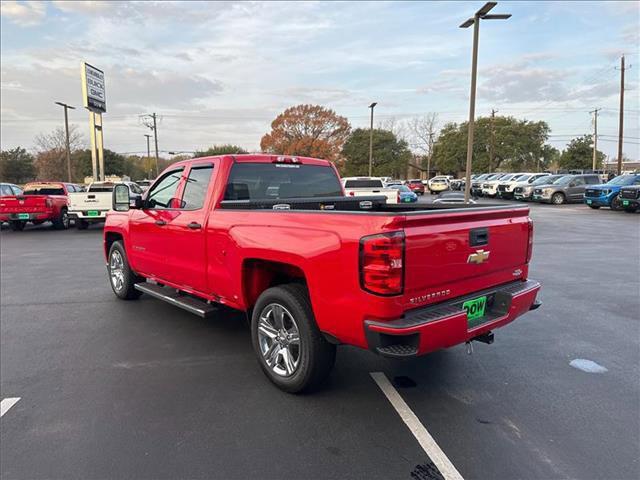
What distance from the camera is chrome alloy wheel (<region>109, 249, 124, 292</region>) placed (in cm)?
656

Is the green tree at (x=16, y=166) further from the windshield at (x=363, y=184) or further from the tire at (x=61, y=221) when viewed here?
the windshield at (x=363, y=184)

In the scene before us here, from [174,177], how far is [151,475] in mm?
3469

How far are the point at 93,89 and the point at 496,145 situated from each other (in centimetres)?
5601

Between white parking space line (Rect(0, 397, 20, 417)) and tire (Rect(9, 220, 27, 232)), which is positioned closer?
white parking space line (Rect(0, 397, 20, 417))

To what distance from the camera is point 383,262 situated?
2795 millimetres

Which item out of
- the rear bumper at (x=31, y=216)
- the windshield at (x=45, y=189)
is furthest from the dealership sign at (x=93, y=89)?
the rear bumper at (x=31, y=216)

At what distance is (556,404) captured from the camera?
11.4 feet

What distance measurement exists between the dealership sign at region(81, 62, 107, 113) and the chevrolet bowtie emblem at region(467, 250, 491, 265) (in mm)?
35717

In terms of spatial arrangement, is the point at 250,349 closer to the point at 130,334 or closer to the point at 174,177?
the point at 130,334

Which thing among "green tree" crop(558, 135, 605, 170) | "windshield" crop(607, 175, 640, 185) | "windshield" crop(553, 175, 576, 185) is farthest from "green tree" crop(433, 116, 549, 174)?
"windshield" crop(607, 175, 640, 185)

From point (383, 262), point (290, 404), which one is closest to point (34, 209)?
point (290, 404)

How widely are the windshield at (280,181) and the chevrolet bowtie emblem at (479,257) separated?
89.9 inches

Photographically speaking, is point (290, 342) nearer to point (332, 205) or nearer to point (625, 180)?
point (332, 205)

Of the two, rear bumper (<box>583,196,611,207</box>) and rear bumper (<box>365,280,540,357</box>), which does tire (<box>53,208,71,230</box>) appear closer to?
rear bumper (<box>365,280,540,357</box>)
